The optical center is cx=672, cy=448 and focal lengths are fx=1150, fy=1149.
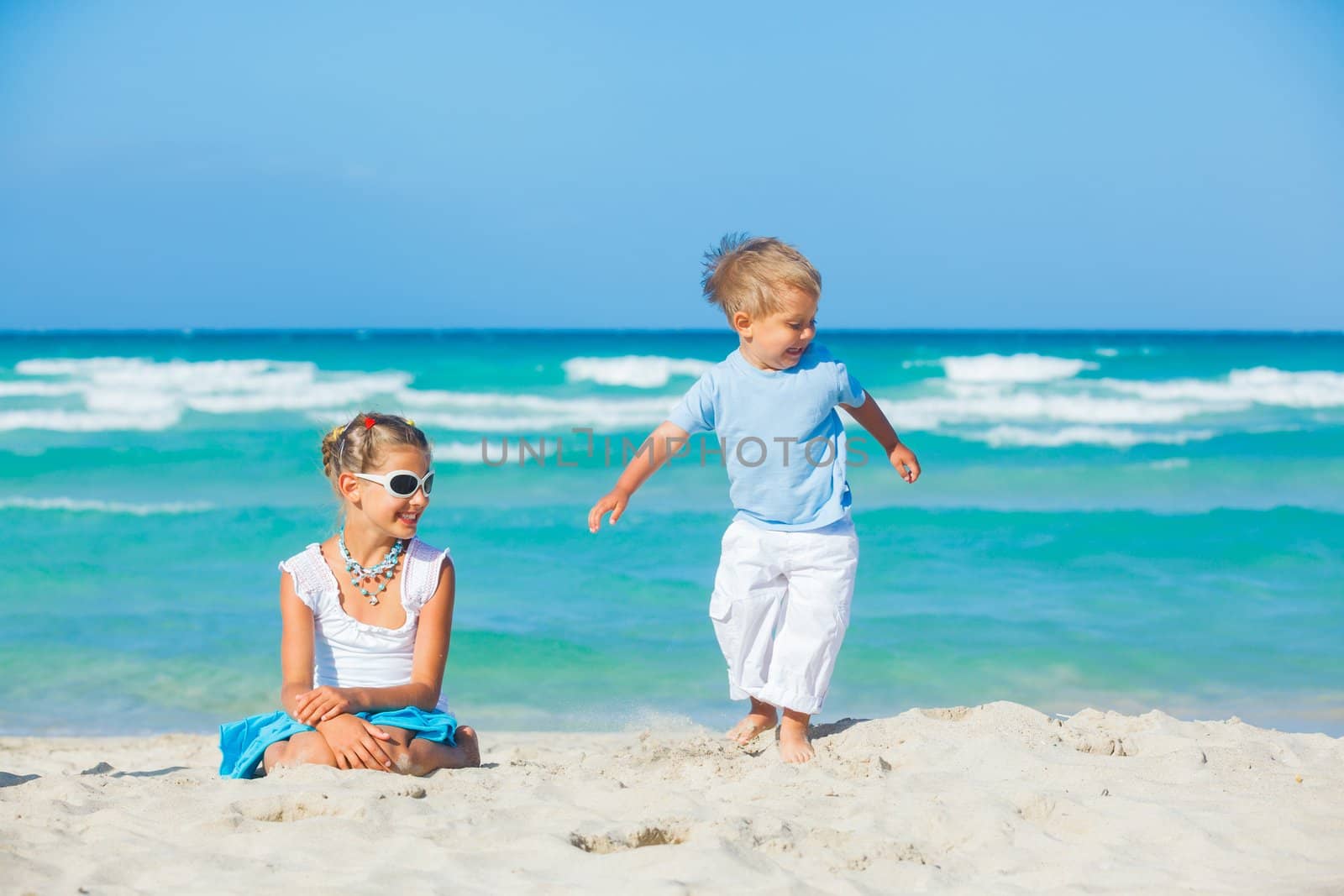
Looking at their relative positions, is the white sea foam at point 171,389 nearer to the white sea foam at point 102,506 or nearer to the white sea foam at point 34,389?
the white sea foam at point 34,389

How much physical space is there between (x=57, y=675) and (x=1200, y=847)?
525cm

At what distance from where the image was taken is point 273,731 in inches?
136

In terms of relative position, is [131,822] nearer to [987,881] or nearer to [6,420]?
[987,881]

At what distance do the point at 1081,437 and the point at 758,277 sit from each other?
13597mm

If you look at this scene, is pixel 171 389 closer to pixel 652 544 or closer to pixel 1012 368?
pixel 652 544

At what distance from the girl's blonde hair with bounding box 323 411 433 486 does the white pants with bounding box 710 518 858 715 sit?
1100 millimetres

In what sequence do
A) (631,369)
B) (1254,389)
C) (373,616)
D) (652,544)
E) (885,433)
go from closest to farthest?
(373,616)
(885,433)
(652,544)
(1254,389)
(631,369)

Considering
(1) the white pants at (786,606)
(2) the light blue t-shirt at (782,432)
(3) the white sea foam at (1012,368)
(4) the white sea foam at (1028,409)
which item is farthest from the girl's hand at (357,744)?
(3) the white sea foam at (1012,368)

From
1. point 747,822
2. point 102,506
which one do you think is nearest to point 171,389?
point 102,506

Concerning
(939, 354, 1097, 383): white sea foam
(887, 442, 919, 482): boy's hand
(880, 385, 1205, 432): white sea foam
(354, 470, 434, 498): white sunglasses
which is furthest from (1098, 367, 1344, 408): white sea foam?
(354, 470, 434, 498): white sunglasses

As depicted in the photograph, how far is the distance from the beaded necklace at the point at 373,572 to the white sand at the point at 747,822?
1.88 feet

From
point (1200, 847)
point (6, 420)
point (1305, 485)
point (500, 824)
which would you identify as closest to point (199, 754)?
point (500, 824)

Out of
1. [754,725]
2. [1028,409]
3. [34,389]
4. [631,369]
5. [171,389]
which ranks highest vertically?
[631,369]

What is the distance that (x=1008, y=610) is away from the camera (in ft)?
23.0
